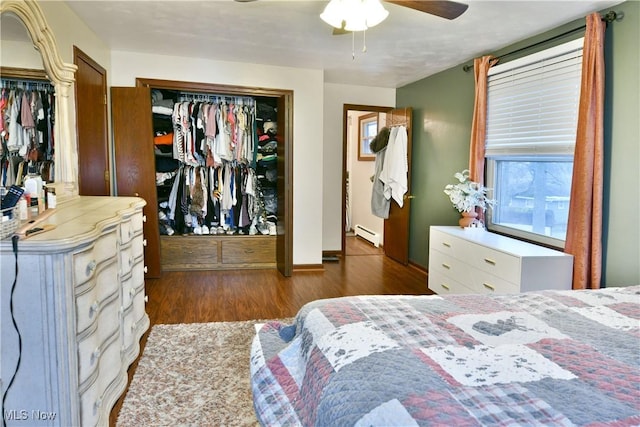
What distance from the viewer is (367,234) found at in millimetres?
6969

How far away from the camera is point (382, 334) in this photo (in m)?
1.35

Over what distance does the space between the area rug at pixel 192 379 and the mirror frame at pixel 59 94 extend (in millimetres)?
1180

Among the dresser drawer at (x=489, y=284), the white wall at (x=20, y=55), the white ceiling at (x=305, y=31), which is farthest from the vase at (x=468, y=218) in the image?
the white wall at (x=20, y=55)

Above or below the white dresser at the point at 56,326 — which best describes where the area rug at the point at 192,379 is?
below

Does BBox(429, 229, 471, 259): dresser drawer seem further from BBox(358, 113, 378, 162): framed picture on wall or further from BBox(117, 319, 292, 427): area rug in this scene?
BBox(358, 113, 378, 162): framed picture on wall

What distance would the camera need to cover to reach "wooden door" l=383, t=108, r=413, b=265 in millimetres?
5152

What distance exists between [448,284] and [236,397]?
7.40 feet

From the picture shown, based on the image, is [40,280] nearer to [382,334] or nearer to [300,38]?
[382,334]

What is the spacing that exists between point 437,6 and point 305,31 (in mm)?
1392

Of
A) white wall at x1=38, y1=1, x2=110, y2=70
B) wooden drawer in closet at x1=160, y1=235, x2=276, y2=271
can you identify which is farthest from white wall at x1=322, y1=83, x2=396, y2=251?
white wall at x1=38, y1=1, x2=110, y2=70

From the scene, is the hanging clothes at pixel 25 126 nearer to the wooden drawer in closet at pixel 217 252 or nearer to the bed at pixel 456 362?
the bed at pixel 456 362

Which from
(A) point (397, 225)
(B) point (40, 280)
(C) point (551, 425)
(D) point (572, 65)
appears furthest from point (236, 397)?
(A) point (397, 225)

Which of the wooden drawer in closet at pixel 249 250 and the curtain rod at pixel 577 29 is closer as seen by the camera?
the curtain rod at pixel 577 29

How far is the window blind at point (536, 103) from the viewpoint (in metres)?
2.98
